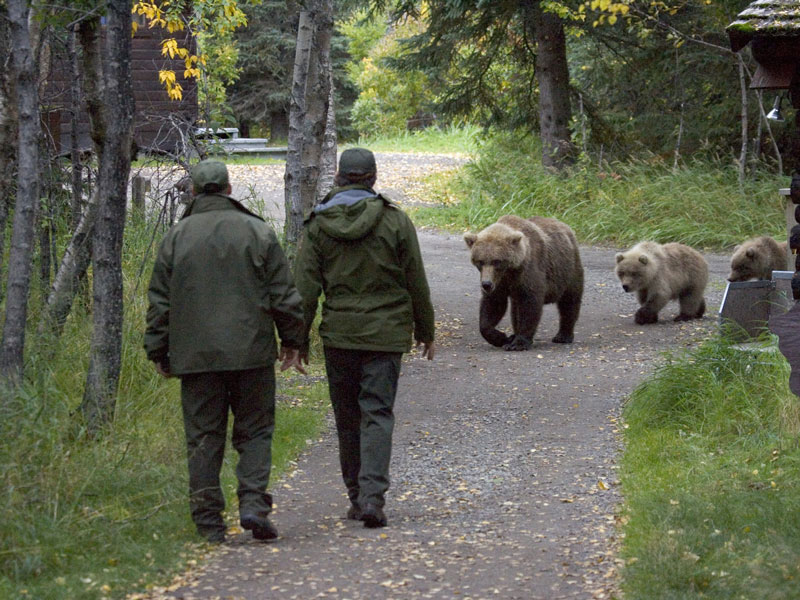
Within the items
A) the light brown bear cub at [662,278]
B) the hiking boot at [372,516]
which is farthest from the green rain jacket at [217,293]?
the light brown bear cub at [662,278]

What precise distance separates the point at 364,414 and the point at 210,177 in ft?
4.91

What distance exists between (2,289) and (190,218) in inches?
142

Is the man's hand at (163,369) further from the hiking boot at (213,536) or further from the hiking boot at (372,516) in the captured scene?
the hiking boot at (372,516)

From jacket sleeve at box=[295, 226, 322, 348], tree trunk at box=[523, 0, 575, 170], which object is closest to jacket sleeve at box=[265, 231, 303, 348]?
jacket sleeve at box=[295, 226, 322, 348]

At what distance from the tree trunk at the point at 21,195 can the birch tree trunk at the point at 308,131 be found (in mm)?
4653

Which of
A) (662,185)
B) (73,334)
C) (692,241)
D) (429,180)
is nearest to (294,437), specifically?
(73,334)

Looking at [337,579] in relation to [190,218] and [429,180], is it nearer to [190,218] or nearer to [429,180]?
[190,218]

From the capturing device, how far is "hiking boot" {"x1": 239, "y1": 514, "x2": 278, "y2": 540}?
5488 mm

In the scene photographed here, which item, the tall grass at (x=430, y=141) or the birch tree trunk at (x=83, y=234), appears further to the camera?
the tall grass at (x=430, y=141)

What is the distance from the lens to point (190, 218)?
560cm

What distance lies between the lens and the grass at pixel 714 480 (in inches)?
200

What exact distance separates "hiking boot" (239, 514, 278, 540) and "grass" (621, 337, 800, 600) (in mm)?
1755

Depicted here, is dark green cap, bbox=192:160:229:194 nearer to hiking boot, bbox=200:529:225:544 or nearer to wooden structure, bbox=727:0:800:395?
hiking boot, bbox=200:529:225:544

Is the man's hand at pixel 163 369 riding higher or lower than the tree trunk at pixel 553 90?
lower
